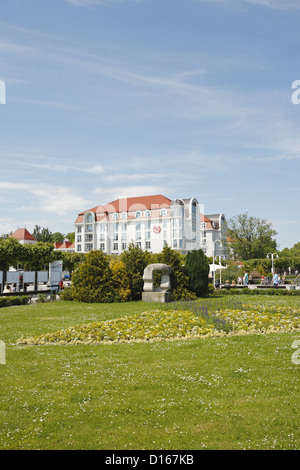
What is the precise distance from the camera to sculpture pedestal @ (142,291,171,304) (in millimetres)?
24297

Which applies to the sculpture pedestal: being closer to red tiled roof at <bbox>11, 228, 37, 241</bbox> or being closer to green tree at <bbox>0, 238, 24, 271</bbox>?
green tree at <bbox>0, 238, 24, 271</bbox>

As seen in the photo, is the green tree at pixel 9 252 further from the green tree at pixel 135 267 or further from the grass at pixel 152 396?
the grass at pixel 152 396

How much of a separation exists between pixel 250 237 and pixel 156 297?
60.1 meters

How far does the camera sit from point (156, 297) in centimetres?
2444

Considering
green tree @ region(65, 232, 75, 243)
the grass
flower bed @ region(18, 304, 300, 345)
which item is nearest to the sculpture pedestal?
flower bed @ region(18, 304, 300, 345)

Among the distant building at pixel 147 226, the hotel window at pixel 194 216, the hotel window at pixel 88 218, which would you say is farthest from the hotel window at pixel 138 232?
the hotel window at pixel 88 218

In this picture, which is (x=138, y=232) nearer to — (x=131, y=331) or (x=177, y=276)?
(x=177, y=276)

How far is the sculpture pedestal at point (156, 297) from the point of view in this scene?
79.7ft

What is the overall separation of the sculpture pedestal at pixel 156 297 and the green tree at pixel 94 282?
6.51ft

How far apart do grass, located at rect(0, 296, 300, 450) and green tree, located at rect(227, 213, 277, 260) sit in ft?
232

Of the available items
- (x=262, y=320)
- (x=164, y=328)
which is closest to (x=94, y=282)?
(x=164, y=328)

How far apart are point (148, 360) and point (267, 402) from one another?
3.46m

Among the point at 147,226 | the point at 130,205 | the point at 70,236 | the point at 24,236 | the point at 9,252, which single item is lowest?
the point at 9,252
